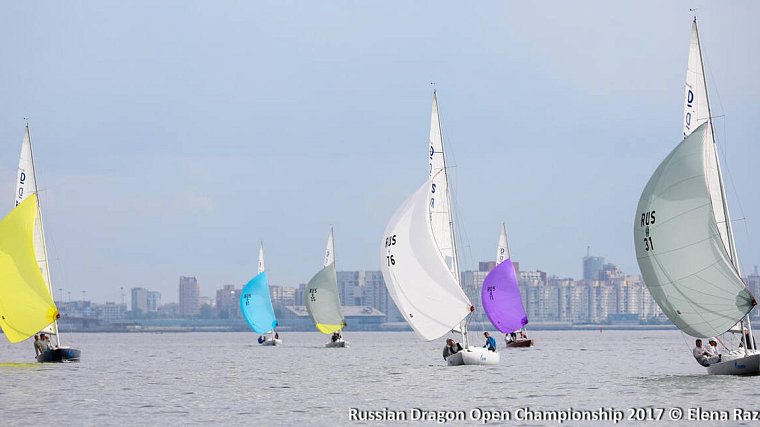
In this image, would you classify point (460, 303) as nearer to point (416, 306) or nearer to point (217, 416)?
point (416, 306)

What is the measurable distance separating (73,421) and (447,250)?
935 inches

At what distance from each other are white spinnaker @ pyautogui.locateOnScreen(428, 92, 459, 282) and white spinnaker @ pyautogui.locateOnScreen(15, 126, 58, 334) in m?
17.8

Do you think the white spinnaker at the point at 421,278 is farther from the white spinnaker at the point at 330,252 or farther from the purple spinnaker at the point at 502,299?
the white spinnaker at the point at 330,252

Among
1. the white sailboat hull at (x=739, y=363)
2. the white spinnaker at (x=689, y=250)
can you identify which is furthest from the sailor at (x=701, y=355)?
the white spinnaker at (x=689, y=250)

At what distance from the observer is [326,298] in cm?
10081

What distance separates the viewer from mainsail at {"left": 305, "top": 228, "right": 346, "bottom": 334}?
3971 inches

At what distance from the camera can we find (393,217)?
176ft

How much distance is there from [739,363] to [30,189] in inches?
1293

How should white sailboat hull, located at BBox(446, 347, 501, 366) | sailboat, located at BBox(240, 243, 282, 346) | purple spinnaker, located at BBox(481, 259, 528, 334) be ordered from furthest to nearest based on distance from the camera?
sailboat, located at BBox(240, 243, 282, 346)
purple spinnaker, located at BBox(481, 259, 528, 334)
white sailboat hull, located at BBox(446, 347, 501, 366)

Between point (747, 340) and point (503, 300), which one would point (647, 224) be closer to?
point (747, 340)

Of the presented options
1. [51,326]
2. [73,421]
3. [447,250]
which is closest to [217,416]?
[73,421]

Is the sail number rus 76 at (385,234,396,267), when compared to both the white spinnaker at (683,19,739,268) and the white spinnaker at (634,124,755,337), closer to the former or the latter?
the white spinnaker at (634,124,755,337)

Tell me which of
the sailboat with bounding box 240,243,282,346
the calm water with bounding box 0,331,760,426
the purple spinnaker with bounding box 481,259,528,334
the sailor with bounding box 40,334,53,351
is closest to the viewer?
the calm water with bounding box 0,331,760,426

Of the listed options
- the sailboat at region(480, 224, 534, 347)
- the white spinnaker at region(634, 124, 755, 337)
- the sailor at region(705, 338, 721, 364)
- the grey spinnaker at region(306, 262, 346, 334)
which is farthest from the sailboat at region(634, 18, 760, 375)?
the grey spinnaker at region(306, 262, 346, 334)
